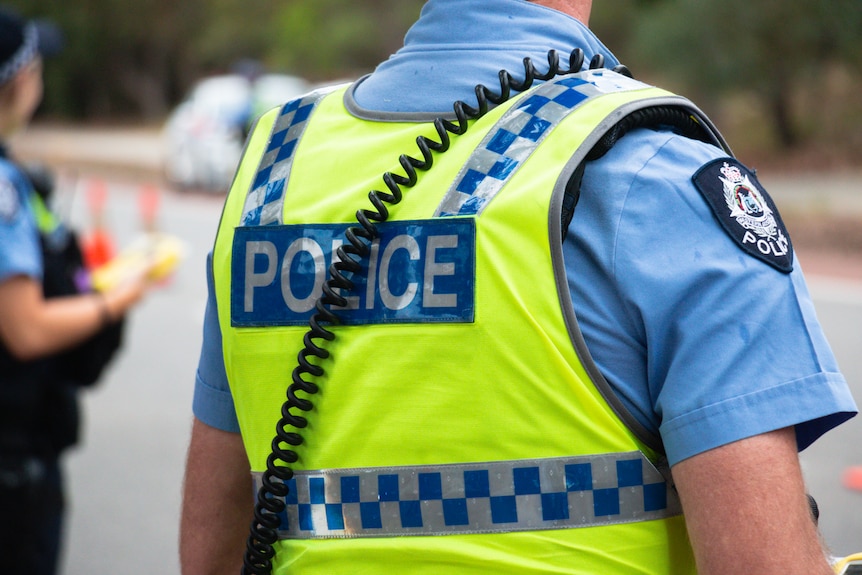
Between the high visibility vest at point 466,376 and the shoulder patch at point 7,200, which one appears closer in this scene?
the high visibility vest at point 466,376

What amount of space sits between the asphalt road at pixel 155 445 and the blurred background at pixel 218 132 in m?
0.01

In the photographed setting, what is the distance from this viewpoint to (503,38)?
4.67 ft

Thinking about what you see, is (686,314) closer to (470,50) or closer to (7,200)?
(470,50)

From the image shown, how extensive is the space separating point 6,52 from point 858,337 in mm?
6199

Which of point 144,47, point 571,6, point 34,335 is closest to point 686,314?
point 571,6

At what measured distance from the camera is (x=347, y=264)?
4.35ft

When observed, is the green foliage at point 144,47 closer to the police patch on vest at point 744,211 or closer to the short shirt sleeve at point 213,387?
the short shirt sleeve at point 213,387

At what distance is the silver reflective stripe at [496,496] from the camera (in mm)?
1262

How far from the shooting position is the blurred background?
5504 millimetres

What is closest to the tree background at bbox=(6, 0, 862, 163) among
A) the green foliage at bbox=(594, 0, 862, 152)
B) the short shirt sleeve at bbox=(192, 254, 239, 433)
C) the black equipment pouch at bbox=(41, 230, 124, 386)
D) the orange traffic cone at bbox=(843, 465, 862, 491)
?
the green foliage at bbox=(594, 0, 862, 152)

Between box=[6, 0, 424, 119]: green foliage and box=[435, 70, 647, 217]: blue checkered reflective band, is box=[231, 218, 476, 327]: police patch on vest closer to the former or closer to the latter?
box=[435, 70, 647, 217]: blue checkered reflective band

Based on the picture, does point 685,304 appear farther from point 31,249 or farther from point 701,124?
point 31,249

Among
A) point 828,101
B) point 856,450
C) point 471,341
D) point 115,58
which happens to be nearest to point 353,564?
point 471,341

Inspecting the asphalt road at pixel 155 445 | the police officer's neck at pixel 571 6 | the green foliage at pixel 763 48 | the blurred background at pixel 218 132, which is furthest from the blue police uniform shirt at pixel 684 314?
the green foliage at pixel 763 48
